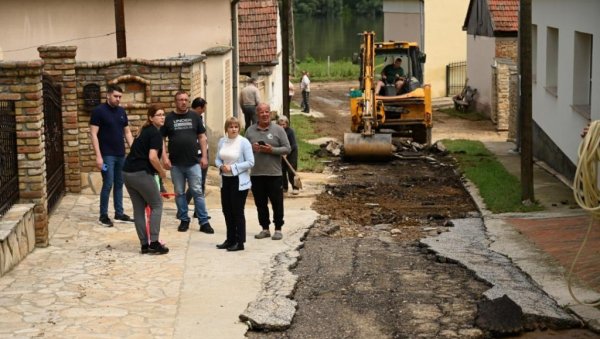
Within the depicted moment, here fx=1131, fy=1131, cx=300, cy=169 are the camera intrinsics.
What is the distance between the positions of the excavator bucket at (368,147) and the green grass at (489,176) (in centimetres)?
154

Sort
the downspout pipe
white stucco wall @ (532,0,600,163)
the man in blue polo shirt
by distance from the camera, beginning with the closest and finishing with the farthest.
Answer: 1. the man in blue polo shirt
2. white stucco wall @ (532,0,600,163)
3. the downspout pipe

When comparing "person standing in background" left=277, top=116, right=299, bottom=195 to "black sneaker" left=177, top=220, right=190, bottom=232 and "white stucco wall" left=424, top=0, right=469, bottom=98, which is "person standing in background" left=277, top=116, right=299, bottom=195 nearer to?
"black sneaker" left=177, top=220, right=190, bottom=232

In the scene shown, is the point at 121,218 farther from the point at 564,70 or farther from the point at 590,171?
the point at 564,70

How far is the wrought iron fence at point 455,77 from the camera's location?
43.8 m

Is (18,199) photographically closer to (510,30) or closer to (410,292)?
(410,292)

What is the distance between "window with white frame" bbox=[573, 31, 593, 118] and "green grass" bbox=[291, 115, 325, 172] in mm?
5973

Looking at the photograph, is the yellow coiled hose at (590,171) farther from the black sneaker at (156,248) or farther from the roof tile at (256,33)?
the roof tile at (256,33)

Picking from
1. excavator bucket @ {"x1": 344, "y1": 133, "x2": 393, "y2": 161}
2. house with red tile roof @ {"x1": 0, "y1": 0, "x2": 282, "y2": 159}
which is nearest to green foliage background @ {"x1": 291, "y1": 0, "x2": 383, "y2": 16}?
house with red tile roof @ {"x1": 0, "y1": 0, "x2": 282, "y2": 159}

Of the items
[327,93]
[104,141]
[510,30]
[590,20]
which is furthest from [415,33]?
[104,141]

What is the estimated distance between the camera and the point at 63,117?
1636 centimetres

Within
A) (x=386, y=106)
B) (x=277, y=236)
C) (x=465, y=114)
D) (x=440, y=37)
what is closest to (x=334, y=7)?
→ (x=440, y=37)

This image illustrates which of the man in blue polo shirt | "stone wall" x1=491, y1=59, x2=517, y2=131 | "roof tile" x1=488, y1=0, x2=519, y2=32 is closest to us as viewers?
the man in blue polo shirt

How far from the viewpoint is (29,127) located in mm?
12414

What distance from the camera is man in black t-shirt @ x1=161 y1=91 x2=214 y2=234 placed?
13.5m
